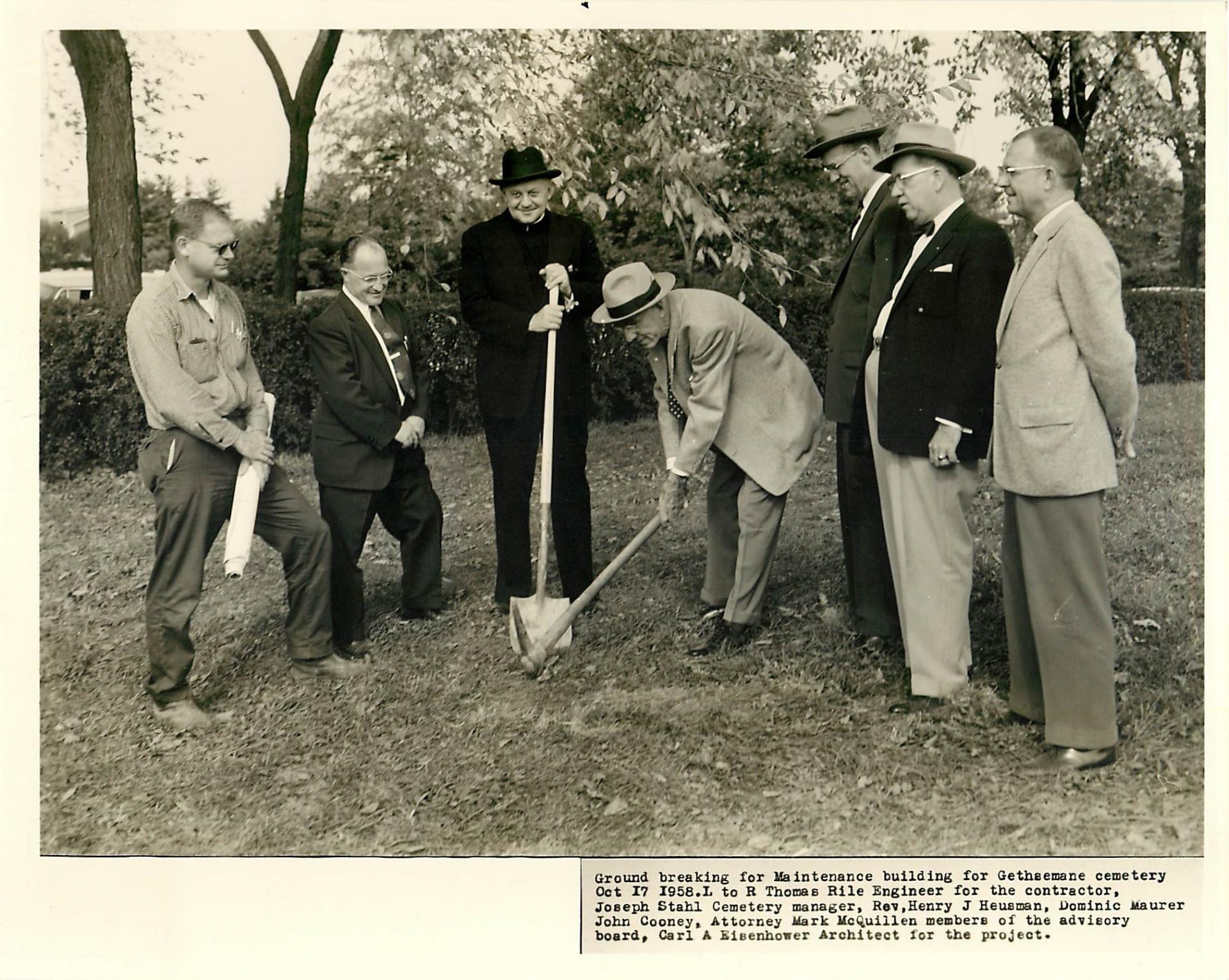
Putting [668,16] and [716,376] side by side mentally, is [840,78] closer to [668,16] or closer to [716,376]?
[668,16]

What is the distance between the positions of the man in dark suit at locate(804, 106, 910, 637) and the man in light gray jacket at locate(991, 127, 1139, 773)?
829mm

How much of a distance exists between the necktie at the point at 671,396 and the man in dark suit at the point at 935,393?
0.90 metres

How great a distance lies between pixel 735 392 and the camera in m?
5.06

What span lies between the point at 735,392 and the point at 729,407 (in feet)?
0.24

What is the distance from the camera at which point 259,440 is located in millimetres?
4641

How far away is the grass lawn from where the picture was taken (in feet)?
13.6

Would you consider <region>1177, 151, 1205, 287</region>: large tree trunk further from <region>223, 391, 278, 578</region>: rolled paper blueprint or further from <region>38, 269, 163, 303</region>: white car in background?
<region>38, 269, 163, 303</region>: white car in background

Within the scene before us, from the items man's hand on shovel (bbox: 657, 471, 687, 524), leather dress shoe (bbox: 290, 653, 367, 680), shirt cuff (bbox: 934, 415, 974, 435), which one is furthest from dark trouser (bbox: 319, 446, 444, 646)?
shirt cuff (bbox: 934, 415, 974, 435)

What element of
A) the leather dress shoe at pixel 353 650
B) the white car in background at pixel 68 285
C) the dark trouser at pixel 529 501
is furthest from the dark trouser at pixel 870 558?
the white car in background at pixel 68 285

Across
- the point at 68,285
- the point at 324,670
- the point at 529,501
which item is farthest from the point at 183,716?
the point at 68,285

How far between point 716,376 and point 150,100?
9.53 feet

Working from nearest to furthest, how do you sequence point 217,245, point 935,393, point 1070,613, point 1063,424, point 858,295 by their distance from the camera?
point 1063,424
point 1070,613
point 935,393
point 217,245
point 858,295

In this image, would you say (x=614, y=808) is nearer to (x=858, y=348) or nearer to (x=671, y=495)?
(x=671, y=495)

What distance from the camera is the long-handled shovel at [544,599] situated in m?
5.05
